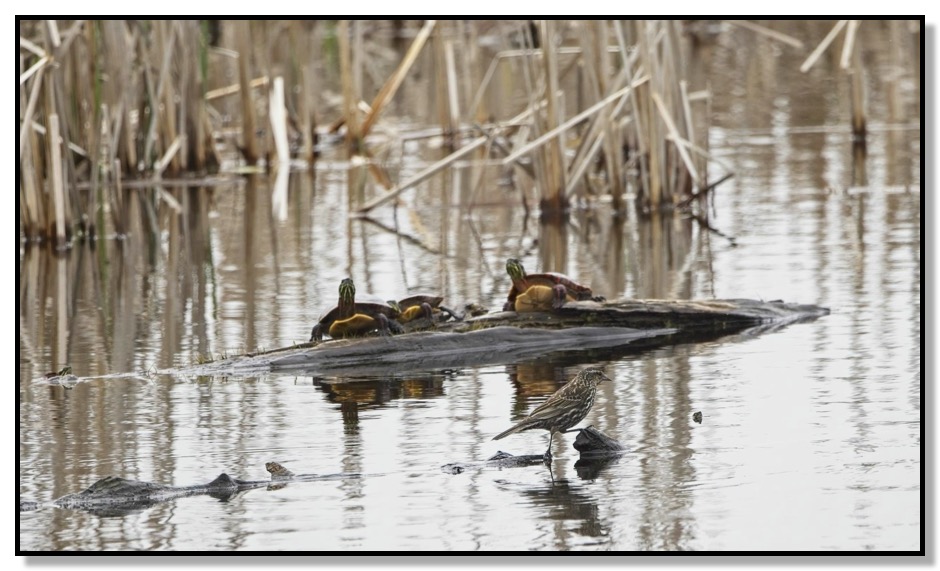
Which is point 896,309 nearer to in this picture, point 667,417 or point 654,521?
point 667,417

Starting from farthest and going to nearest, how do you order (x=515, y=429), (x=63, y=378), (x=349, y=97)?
(x=349, y=97)
(x=63, y=378)
(x=515, y=429)

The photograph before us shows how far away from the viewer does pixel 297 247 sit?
13820mm

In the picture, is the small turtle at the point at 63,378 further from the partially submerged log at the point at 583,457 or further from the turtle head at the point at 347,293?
the partially submerged log at the point at 583,457

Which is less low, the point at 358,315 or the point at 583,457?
the point at 358,315

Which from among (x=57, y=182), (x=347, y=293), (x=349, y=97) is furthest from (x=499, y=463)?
(x=349, y=97)

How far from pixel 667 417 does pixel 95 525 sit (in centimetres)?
263

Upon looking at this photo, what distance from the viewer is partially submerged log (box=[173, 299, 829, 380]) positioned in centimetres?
858

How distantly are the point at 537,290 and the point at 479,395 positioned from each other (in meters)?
1.31

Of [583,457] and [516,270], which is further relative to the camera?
[516,270]

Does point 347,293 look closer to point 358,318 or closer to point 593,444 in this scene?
point 358,318

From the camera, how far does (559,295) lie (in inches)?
352

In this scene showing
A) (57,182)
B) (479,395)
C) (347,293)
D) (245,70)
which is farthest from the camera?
(245,70)

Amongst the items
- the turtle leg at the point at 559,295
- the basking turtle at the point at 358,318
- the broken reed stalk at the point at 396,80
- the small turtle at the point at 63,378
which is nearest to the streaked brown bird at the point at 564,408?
the basking turtle at the point at 358,318

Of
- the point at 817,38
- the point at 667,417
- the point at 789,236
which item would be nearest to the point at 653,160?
the point at 789,236
